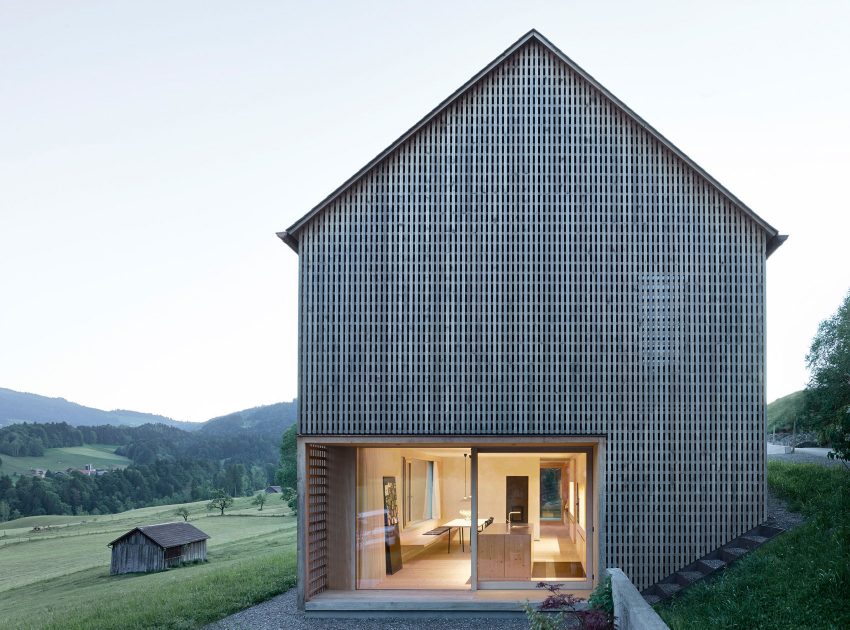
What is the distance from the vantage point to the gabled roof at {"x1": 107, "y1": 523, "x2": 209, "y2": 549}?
2969 cm

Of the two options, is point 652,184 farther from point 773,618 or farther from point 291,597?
point 291,597

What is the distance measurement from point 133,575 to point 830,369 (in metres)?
24.9

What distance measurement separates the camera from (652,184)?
12.0 metres

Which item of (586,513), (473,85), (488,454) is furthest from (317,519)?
(473,85)

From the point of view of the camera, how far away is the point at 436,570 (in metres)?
12.4

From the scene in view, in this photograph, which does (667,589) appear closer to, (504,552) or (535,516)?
(535,516)

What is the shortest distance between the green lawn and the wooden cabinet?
2.41 metres

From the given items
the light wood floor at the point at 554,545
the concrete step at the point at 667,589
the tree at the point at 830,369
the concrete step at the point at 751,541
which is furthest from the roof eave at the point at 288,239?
the tree at the point at 830,369

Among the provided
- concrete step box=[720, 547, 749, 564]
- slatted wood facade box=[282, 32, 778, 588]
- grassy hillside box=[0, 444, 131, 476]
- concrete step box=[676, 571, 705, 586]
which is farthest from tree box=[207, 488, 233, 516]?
concrete step box=[720, 547, 749, 564]

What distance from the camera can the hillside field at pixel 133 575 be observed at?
15.7 meters

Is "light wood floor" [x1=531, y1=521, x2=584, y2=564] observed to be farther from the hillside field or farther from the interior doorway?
the hillside field

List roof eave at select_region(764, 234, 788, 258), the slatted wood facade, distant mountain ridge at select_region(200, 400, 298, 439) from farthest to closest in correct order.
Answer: distant mountain ridge at select_region(200, 400, 298, 439) < roof eave at select_region(764, 234, 788, 258) < the slatted wood facade

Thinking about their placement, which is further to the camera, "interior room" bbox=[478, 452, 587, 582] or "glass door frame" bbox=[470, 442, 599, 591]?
"interior room" bbox=[478, 452, 587, 582]

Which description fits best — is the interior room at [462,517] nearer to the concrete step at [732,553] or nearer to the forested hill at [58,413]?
the concrete step at [732,553]
